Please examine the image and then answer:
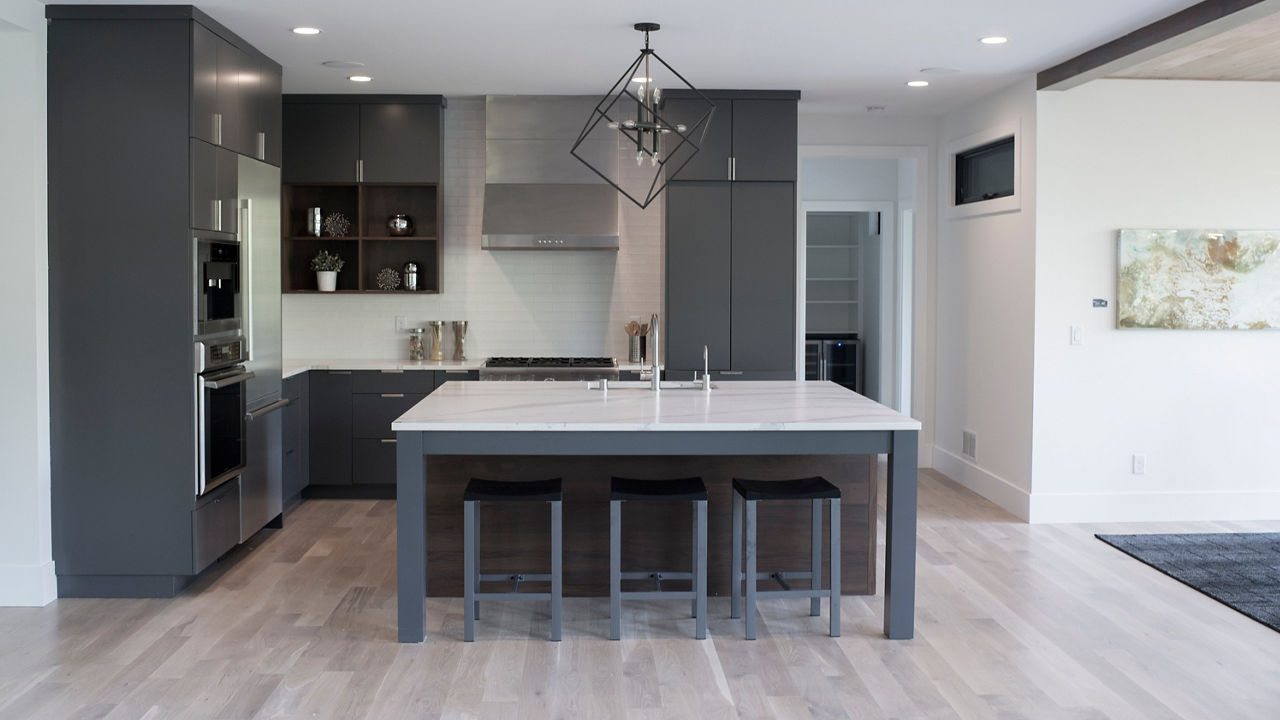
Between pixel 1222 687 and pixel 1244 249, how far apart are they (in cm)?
329

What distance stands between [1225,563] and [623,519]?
2911 millimetres

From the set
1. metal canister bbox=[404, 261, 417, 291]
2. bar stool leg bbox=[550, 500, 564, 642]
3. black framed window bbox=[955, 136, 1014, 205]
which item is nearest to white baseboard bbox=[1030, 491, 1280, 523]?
black framed window bbox=[955, 136, 1014, 205]

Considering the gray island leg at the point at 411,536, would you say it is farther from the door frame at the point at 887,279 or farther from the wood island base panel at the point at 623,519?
the door frame at the point at 887,279

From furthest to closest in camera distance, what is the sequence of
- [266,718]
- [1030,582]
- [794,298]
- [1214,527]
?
[794,298] → [1214,527] → [1030,582] → [266,718]

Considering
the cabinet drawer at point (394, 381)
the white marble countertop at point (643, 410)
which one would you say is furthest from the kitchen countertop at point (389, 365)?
the white marble countertop at point (643, 410)

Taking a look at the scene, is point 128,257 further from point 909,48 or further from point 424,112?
point 909,48

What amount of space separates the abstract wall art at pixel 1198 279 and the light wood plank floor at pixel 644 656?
1.64m

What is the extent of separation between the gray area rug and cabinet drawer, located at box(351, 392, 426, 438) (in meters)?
4.07

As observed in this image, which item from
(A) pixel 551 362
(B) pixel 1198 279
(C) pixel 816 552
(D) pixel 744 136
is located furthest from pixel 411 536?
(B) pixel 1198 279

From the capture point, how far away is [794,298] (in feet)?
21.8

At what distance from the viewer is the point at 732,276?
21.7ft

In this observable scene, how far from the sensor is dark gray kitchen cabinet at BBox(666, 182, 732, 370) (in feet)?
21.6

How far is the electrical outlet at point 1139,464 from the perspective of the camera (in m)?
6.02

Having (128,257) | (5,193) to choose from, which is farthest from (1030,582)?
(5,193)
